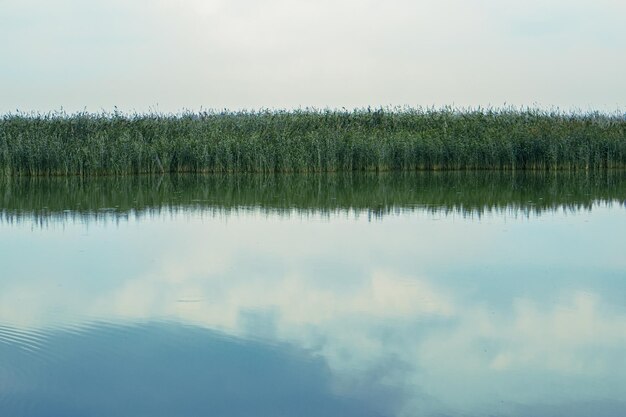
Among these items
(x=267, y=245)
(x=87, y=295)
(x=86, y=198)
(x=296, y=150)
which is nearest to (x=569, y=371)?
(x=87, y=295)

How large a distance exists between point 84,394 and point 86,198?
1139 cm

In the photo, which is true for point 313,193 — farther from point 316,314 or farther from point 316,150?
point 316,314

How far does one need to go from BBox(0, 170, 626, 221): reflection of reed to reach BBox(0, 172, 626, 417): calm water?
3.07ft

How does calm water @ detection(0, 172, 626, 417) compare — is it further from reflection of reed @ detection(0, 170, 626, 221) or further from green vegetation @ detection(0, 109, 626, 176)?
green vegetation @ detection(0, 109, 626, 176)

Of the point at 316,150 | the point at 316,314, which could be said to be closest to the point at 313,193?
the point at 316,150

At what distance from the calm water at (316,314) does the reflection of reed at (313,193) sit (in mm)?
937

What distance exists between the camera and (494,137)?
23.4 metres

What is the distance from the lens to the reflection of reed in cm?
1342

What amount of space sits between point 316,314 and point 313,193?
9.97 m

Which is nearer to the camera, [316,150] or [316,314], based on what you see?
[316,314]

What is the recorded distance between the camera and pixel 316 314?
621 cm

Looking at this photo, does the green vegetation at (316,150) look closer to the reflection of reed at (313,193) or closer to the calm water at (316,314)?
the reflection of reed at (313,193)

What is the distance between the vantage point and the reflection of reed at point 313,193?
44.0 ft

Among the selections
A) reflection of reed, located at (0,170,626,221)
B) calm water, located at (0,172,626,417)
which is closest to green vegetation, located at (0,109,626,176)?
reflection of reed, located at (0,170,626,221)
